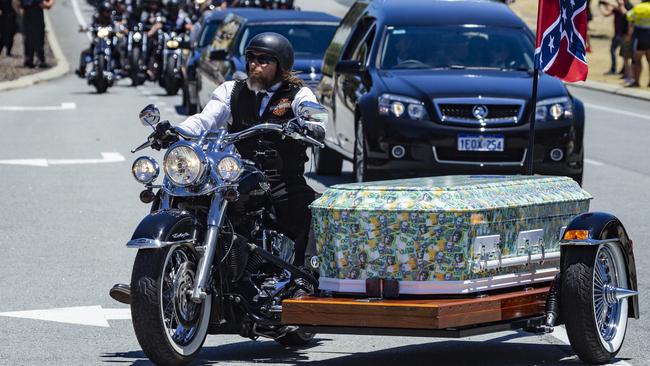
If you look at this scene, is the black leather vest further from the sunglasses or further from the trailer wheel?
the trailer wheel

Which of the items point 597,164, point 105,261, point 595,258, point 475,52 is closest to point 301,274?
point 595,258

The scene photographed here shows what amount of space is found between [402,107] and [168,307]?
7.34 metres

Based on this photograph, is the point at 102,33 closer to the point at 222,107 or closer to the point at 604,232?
the point at 222,107

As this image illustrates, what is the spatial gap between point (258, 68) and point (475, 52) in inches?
297

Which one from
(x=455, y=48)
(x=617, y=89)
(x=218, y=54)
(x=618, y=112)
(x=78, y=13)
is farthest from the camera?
(x=78, y=13)

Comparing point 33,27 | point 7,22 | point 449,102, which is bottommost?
point 7,22

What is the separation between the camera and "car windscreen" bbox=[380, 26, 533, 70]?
15.1m

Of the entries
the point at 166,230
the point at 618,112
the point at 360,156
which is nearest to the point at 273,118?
the point at 166,230

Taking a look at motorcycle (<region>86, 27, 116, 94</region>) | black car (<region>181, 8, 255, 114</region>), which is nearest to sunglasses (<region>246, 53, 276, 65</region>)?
black car (<region>181, 8, 255, 114</region>)

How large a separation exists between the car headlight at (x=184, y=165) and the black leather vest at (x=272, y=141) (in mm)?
696

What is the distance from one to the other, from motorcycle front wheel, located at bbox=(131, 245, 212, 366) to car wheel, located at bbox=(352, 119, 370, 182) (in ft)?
23.6

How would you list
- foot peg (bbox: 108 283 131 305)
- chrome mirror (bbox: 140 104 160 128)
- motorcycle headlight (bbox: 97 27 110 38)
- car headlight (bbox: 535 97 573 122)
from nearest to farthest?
1. foot peg (bbox: 108 283 131 305)
2. chrome mirror (bbox: 140 104 160 128)
3. car headlight (bbox: 535 97 573 122)
4. motorcycle headlight (bbox: 97 27 110 38)

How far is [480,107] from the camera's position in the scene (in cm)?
1412

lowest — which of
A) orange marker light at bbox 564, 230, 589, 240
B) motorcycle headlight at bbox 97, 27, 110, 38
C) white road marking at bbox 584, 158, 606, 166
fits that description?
motorcycle headlight at bbox 97, 27, 110, 38
